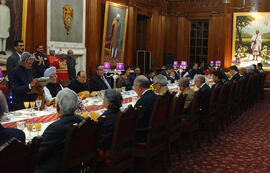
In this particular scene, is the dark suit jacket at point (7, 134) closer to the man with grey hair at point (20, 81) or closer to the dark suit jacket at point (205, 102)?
the man with grey hair at point (20, 81)

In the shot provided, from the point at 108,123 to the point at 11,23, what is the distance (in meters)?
5.22

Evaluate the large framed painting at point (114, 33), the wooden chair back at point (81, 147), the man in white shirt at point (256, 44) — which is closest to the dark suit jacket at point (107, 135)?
the wooden chair back at point (81, 147)

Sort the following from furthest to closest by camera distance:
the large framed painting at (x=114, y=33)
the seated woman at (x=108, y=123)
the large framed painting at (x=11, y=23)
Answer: the large framed painting at (x=114, y=33), the large framed painting at (x=11, y=23), the seated woman at (x=108, y=123)

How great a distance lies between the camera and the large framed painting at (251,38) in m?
15.6

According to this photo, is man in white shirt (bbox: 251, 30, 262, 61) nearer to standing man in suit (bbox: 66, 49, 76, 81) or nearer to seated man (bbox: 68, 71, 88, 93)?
standing man in suit (bbox: 66, 49, 76, 81)

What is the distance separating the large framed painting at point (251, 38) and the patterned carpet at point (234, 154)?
29.0 ft

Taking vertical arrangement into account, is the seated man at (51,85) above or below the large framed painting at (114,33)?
below

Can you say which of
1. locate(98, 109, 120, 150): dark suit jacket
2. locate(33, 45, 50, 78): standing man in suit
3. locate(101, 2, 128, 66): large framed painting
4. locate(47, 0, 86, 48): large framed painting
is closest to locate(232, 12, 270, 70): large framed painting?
locate(101, 2, 128, 66): large framed painting

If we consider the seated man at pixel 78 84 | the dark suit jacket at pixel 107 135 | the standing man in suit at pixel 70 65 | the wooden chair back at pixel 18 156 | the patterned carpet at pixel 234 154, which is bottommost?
the patterned carpet at pixel 234 154

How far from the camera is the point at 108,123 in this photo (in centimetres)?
328

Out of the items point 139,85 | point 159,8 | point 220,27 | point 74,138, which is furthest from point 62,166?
point 220,27

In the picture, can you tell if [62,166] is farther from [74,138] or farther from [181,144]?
[181,144]

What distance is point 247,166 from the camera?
4645 millimetres

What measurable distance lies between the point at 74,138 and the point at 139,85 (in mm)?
2202
